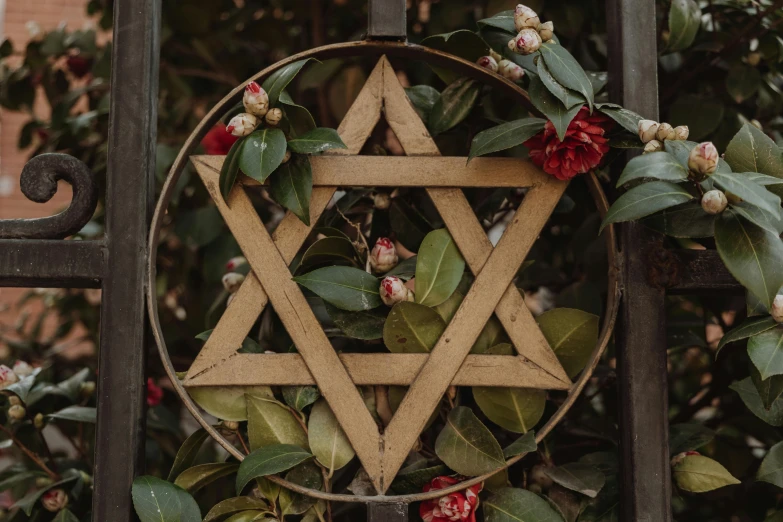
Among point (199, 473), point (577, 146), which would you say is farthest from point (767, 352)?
point (199, 473)

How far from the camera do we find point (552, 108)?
65 cm

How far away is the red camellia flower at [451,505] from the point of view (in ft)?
2.17

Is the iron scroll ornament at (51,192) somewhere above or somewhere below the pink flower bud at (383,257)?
above

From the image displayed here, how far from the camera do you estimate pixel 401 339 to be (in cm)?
70

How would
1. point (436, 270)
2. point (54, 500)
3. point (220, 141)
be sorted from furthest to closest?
point (220, 141) < point (54, 500) < point (436, 270)

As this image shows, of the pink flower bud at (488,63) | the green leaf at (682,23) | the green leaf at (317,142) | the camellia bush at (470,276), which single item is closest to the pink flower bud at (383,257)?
the camellia bush at (470,276)

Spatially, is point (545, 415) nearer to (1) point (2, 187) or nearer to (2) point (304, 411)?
(2) point (304, 411)

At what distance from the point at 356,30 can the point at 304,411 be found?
2.81ft

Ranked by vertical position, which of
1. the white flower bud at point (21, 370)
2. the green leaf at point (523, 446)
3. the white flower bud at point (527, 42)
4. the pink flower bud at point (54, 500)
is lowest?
the pink flower bud at point (54, 500)

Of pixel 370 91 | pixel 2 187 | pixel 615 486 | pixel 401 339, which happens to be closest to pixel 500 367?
pixel 401 339

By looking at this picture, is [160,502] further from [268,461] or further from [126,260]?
[126,260]

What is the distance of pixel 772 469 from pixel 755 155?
31 cm

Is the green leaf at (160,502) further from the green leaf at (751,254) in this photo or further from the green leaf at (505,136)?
the green leaf at (751,254)

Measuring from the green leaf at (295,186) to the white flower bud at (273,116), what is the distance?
0.13 feet
